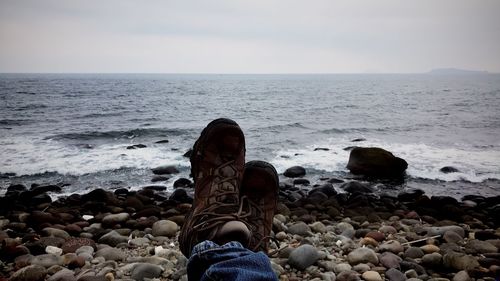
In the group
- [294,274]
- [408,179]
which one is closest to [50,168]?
[294,274]

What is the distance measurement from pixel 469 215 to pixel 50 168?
32.8ft

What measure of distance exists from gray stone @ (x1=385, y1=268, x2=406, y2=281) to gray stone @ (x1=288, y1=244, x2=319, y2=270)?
0.62 meters

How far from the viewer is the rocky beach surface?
2.85 m

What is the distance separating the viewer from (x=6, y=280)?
101 inches

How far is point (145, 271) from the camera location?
8.97ft

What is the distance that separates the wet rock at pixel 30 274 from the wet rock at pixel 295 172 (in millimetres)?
6789

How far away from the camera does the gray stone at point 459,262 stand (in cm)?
298

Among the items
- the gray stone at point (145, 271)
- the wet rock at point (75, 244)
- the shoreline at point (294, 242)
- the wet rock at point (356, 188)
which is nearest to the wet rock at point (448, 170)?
the wet rock at point (356, 188)

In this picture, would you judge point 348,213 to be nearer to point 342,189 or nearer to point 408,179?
point 342,189

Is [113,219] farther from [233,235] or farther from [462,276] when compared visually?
[462,276]

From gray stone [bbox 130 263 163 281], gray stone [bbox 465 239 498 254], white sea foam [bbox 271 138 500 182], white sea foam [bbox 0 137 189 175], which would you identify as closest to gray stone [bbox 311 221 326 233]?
gray stone [bbox 465 239 498 254]

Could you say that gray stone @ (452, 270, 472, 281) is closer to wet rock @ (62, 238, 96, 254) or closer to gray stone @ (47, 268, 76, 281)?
gray stone @ (47, 268, 76, 281)

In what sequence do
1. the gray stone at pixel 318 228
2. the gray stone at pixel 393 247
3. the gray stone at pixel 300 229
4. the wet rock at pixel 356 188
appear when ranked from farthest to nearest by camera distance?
1. the wet rock at pixel 356 188
2. the gray stone at pixel 318 228
3. the gray stone at pixel 300 229
4. the gray stone at pixel 393 247

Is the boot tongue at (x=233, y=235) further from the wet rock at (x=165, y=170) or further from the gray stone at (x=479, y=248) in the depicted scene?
the wet rock at (x=165, y=170)
